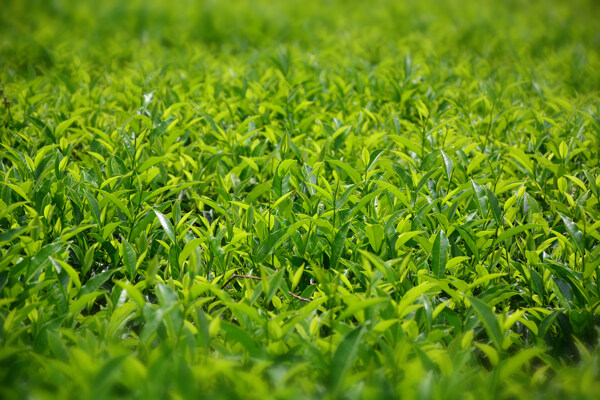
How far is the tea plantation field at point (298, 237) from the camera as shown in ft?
4.35

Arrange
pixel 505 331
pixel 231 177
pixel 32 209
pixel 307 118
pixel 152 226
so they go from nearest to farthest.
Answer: pixel 505 331 < pixel 32 209 < pixel 152 226 < pixel 231 177 < pixel 307 118

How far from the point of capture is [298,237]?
75.0 inches

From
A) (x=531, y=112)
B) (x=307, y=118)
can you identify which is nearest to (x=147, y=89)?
(x=307, y=118)

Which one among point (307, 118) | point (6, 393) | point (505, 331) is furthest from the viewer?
point (307, 118)

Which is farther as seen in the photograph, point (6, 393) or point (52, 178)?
point (52, 178)

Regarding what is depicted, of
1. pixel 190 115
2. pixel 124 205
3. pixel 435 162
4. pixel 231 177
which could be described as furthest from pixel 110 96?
pixel 435 162

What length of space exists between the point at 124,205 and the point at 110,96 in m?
1.57

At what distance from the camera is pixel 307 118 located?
2885 millimetres

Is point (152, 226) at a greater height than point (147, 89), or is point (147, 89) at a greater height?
point (147, 89)

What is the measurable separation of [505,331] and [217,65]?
10.7ft

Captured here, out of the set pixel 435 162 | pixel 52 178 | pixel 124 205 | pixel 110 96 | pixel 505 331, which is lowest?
pixel 505 331

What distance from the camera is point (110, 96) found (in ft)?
10.7

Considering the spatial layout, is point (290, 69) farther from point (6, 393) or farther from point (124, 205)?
point (6, 393)

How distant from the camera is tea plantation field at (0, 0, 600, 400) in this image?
133cm
